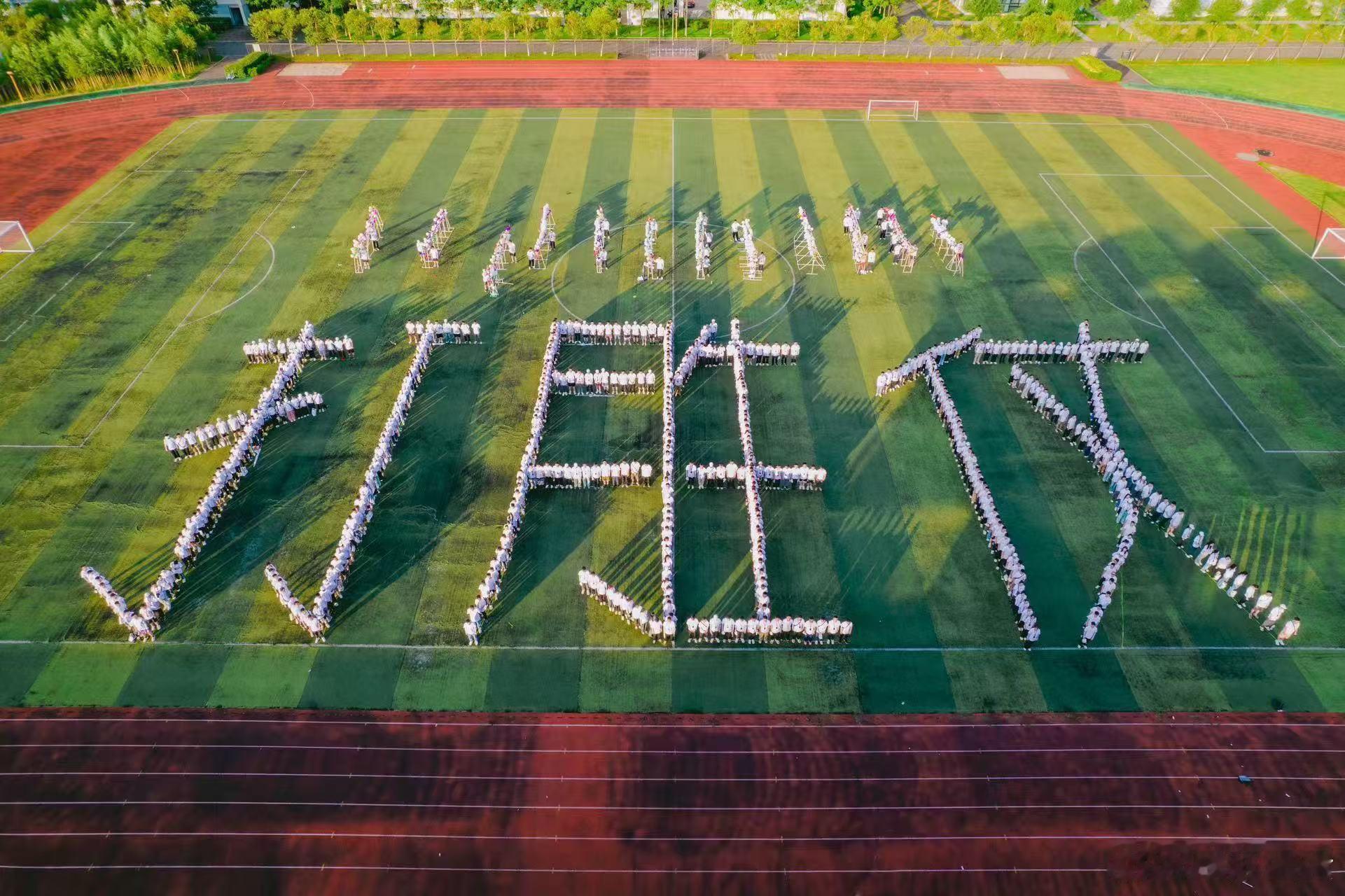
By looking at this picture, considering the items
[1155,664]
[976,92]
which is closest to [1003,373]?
[1155,664]

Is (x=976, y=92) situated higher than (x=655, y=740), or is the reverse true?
(x=976, y=92)

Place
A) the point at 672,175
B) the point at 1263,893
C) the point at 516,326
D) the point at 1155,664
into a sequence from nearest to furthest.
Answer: the point at 1263,893 → the point at 1155,664 → the point at 516,326 → the point at 672,175

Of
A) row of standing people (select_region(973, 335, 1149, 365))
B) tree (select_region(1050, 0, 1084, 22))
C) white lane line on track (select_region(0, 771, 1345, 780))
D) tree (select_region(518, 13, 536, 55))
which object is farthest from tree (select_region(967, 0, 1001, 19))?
white lane line on track (select_region(0, 771, 1345, 780))

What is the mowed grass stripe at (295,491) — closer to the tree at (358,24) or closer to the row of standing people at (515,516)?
the row of standing people at (515,516)

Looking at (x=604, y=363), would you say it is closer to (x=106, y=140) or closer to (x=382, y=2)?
(x=106, y=140)

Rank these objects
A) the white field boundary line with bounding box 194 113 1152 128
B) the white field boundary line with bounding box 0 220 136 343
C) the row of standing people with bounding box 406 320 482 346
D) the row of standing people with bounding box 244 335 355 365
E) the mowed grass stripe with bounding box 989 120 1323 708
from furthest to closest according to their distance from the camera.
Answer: the white field boundary line with bounding box 194 113 1152 128 < the white field boundary line with bounding box 0 220 136 343 < the row of standing people with bounding box 406 320 482 346 < the row of standing people with bounding box 244 335 355 365 < the mowed grass stripe with bounding box 989 120 1323 708

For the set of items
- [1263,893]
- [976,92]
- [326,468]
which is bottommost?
[1263,893]

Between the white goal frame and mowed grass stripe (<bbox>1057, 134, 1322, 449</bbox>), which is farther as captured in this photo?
the white goal frame

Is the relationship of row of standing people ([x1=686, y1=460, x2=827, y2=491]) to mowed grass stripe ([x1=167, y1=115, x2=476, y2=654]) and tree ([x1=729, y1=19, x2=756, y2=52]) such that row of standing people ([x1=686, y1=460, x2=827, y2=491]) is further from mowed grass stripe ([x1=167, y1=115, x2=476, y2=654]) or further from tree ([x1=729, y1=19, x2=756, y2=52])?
tree ([x1=729, y1=19, x2=756, y2=52])
